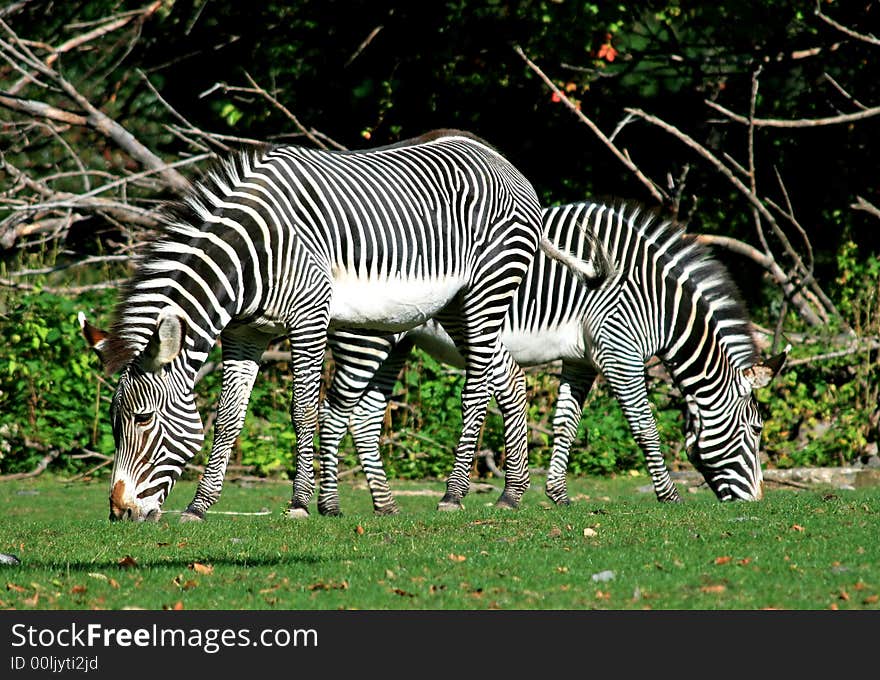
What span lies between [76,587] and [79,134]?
14692mm

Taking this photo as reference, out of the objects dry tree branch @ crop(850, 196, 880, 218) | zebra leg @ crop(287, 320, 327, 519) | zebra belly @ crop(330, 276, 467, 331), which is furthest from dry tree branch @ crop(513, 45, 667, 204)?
zebra leg @ crop(287, 320, 327, 519)

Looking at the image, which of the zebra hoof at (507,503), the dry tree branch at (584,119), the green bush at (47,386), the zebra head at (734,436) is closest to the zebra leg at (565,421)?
the zebra hoof at (507,503)

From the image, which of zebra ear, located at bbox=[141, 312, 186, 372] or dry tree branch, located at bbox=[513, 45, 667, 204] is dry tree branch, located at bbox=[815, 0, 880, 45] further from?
zebra ear, located at bbox=[141, 312, 186, 372]

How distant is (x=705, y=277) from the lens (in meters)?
11.5

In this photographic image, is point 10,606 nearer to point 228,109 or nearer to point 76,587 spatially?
point 76,587

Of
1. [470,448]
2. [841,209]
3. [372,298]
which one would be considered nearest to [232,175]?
[372,298]

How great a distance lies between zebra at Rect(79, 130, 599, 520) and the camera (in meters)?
8.72

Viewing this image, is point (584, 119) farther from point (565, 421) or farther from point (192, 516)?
point (192, 516)

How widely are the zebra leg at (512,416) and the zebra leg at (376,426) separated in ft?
3.06

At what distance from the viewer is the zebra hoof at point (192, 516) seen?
923 centimetres

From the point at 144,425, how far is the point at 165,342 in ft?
2.18

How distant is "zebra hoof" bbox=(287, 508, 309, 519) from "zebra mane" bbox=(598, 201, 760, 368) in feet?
13.8

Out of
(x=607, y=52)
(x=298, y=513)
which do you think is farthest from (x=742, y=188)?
(x=298, y=513)

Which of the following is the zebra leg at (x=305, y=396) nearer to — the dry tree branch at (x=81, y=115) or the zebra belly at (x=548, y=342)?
the zebra belly at (x=548, y=342)
